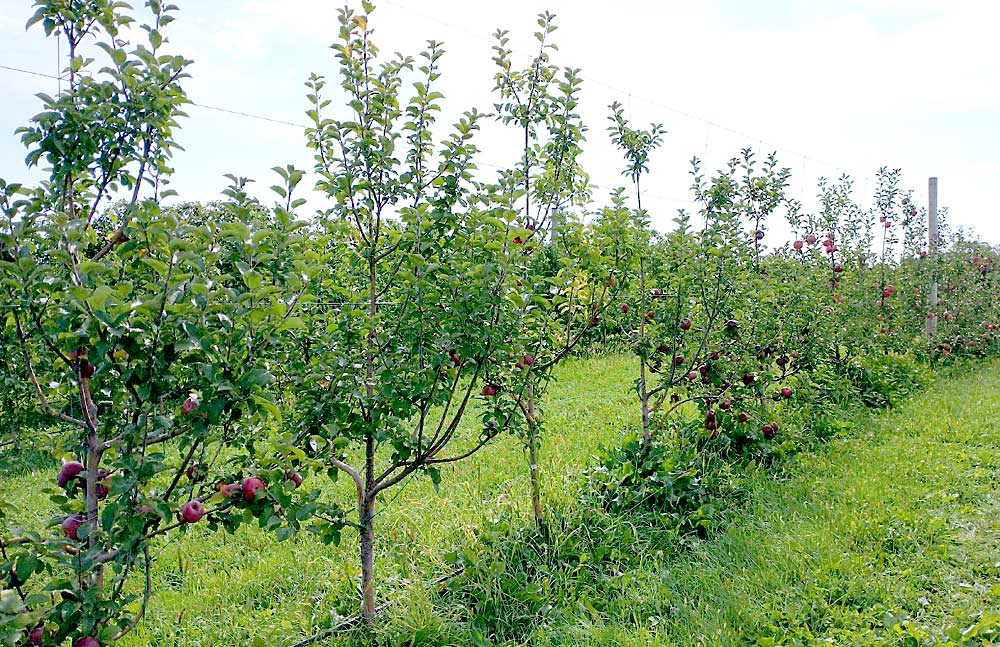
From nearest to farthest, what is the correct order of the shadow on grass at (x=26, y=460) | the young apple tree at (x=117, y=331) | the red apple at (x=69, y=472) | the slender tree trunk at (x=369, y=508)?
the young apple tree at (x=117, y=331)
the red apple at (x=69, y=472)
the slender tree trunk at (x=369, y=508)
the shadow on grass at (x=26, y=460)

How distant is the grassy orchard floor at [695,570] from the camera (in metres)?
2.90

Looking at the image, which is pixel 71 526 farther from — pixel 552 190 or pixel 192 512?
pixel 552 190

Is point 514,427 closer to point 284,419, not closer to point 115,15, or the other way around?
point 284,419

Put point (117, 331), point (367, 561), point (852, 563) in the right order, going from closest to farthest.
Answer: point (117, 331) < point (367, 561) < point (852, 563)

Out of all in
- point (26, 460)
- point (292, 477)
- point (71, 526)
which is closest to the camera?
point (71, 526)

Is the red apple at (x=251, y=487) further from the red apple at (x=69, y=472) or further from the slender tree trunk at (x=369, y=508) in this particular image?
the slender tree trunk at (x=369, y=508)

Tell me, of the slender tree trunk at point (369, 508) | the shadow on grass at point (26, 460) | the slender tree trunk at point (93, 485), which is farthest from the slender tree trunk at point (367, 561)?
the shadow on grass at point (26, 460)

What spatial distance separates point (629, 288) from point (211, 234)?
2.70 m

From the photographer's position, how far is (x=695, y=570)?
336 centimetres

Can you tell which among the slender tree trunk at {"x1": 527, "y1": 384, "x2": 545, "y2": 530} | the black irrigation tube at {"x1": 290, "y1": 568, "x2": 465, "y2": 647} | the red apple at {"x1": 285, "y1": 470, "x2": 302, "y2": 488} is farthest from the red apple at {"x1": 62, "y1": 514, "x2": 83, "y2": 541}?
the slender tree trunk at {"x1": 527, "y1": 384, "x2": 545, "y2": 530}

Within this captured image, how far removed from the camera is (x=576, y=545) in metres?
3.54

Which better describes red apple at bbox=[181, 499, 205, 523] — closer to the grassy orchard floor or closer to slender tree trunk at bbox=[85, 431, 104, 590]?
slender tree trunk at bbox=[85, 431, 104, 590]

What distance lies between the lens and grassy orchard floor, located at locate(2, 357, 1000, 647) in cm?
290

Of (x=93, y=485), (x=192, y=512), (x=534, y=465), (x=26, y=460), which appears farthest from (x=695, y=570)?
(x=26, y=460)
